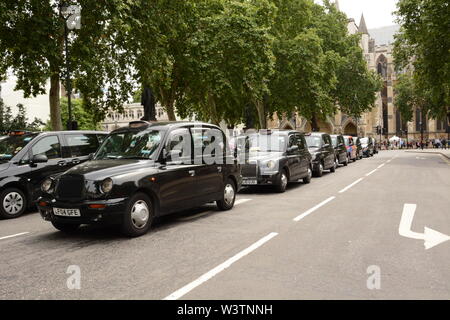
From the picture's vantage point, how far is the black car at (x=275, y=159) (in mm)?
12328

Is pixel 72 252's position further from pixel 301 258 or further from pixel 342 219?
pixel 342 219

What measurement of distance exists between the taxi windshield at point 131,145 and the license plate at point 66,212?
4.39 feet

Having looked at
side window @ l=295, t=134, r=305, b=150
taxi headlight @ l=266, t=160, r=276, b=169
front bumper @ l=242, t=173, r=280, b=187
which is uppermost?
side window @ l=295, t=134, r=305, b=150

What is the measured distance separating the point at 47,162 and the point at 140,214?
4345mm

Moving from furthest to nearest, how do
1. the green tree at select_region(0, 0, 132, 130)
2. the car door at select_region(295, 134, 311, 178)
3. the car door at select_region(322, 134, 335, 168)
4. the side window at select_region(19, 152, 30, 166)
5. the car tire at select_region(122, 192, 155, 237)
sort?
1. the car door at select_region(322, 134, 335, 168)
2. the green tree at select_region(0, 0, 132, 130)
3. the car door at select_region(295, 134, 311, 178)
4. the side window at select_region(19, 152, 30, 166)
5. the car tire at select_region(122, 192, 155, 237)

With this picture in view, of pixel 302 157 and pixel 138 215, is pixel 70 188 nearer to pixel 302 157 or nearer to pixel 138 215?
pixel 138 215

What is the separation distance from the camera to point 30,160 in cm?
974

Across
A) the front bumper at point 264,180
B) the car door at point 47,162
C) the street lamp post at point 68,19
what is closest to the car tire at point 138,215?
the car door at point 47,162

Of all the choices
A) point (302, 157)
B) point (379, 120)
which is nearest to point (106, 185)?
point (302, 157)

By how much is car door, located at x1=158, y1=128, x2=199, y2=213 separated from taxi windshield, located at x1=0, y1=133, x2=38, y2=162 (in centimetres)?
416

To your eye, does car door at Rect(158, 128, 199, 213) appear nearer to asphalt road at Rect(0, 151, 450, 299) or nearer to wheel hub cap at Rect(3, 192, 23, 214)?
asphalt road at Rect(0, 151, 450, 299)

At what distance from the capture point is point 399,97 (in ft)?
210

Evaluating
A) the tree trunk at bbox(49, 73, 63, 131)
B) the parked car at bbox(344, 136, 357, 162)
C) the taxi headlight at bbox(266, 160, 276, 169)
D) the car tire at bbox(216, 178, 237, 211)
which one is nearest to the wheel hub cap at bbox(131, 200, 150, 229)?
the car tire at bbox(216, 178, 237, 211)

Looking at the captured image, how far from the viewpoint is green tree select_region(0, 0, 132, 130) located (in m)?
15.5
